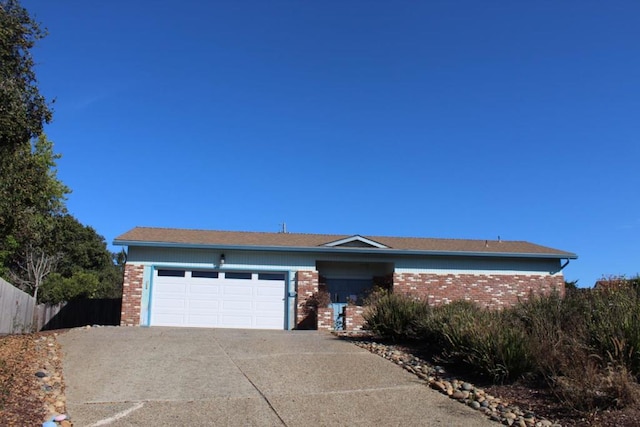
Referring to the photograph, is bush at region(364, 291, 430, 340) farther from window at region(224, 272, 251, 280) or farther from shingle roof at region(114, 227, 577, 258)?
window at region(224, 272, 251, 280)

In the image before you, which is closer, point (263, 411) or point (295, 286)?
point (263, 411)

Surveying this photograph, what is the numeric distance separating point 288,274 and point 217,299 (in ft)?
9.11

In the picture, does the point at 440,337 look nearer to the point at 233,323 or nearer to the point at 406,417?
the point at 406,417

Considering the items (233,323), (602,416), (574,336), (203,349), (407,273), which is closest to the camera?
(602,416)

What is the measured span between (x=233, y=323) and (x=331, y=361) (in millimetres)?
9674

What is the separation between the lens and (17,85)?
37.5ft

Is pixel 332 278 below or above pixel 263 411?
above

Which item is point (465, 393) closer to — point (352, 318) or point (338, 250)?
point (352, 318)

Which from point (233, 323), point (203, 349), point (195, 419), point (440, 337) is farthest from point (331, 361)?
point (233, 323)

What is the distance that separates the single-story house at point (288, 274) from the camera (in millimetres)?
19172

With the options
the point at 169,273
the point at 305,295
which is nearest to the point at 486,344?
the point at 305,295

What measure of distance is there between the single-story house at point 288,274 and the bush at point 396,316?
5360mm

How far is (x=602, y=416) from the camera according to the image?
20.6 ft

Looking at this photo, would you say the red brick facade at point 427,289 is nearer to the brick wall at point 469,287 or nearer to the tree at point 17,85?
the brick wall at point 469,287
